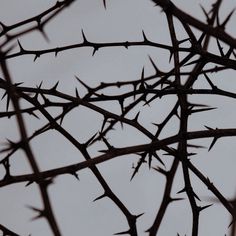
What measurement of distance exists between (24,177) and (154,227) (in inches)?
16.4

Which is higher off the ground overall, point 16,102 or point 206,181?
point 206,181

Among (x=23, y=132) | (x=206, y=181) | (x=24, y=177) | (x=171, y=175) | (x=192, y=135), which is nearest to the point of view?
(x=23, y=132)

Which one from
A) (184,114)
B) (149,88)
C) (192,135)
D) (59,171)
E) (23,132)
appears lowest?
(23,132)

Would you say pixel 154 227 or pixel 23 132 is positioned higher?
pixel 154 227

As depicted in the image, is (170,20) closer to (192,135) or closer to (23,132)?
(192,135)

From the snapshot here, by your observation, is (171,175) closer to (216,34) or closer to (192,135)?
(192,135)

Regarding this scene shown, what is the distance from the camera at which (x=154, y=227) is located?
1191mm

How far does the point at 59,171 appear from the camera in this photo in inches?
35.5

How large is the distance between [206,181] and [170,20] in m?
0.39

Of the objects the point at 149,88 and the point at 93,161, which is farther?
the point at 149,88

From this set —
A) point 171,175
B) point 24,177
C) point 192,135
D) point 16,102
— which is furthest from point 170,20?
point 16,102

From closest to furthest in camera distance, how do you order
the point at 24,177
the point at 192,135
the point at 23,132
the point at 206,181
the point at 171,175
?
the point at 23,132 < the point at 24,177 < the point at 192,135 < the point at 206,181 < the point at 171,175

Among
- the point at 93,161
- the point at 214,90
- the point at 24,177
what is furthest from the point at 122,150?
the point at 214,90

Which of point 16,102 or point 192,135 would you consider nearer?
point 16,102
